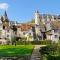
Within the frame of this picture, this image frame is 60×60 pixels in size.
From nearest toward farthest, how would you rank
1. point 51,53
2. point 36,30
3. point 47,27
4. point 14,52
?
point 51,53
point 14,52
point 36,30
point 47,27

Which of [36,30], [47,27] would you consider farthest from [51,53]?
[47,27]

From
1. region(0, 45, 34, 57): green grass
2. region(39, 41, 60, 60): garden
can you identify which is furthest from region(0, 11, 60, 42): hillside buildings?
region(39, 41, 60, 60): garden

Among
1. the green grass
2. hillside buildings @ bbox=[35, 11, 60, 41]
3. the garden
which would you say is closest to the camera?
the garden

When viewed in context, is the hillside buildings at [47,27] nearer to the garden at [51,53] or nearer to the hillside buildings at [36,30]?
the hillside buildings at [36,30]

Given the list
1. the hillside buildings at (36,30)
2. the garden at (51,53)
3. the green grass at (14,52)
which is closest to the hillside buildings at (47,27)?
the hillside buildings at (36,30)

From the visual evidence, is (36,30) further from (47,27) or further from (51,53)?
(51,53)

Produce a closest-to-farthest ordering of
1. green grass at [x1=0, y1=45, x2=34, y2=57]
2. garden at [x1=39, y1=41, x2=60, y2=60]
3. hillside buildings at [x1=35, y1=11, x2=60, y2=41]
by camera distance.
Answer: garden at [x1=39, y1=41, x2=60, y2=60], green grass at [x1=0, y1=45, x2=34, y2=57], hillside buildings at [x1=35, y1=11, x2=60, y2=41]

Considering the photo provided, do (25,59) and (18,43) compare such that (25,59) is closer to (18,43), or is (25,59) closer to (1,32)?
(18,43)

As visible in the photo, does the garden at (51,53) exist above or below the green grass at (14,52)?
above

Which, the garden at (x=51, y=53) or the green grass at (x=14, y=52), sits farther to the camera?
the green grass at (x=14, y=52)

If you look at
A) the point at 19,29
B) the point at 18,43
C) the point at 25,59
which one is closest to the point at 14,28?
the point at 19,29

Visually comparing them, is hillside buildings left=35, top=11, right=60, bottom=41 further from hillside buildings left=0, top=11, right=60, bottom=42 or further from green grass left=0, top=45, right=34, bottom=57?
green grass left=0, top=45, right=34, bottom=57

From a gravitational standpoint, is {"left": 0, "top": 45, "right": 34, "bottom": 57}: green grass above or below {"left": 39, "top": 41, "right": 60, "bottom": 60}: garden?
below

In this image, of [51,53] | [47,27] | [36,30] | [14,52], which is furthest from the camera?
[47,27]
